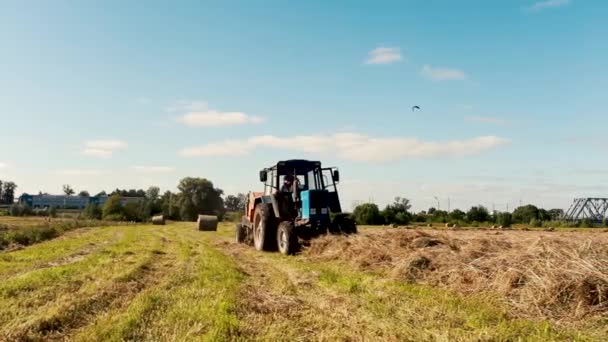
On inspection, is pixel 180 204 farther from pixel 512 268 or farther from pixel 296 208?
pixel 512 268

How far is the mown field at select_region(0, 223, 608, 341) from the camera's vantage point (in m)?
5.26

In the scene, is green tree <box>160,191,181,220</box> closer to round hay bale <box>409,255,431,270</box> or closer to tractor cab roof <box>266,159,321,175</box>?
tractor cab roof <box>266,159,321,175</box>

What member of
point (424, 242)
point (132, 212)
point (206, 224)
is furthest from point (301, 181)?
point (132, 212)

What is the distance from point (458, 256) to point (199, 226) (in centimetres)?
2486

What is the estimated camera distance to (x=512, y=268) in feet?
23.5

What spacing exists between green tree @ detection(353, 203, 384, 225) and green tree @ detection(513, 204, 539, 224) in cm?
1764

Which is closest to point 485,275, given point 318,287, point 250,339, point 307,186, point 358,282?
point 358,282

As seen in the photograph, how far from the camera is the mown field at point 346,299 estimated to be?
526cm

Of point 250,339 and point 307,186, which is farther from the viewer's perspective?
point 307,186

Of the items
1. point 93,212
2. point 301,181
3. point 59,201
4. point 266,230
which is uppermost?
point 59,201

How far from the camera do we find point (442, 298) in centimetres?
685

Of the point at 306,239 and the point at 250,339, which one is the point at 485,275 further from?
the point at 306,239

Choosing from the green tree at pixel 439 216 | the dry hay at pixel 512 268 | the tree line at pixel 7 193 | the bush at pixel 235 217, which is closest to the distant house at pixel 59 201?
the tree line at pixel 7 193

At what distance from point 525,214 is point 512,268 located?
50132 millimetres
